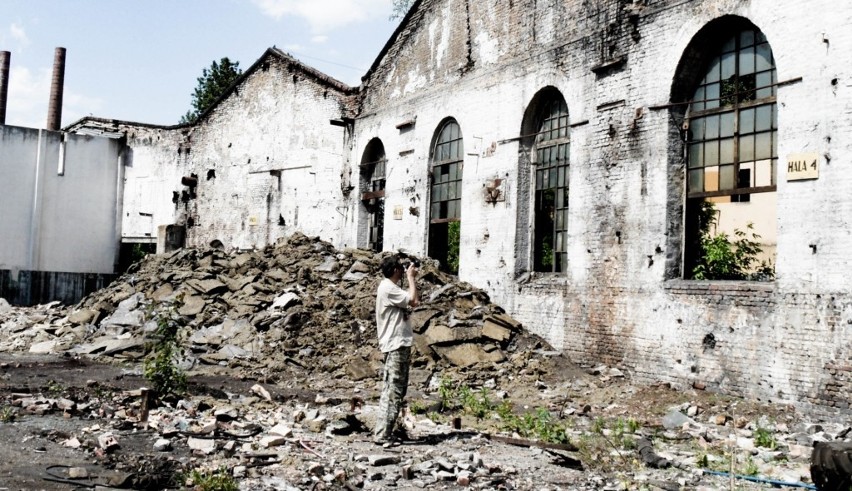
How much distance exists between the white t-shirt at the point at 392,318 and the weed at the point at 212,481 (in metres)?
2.15

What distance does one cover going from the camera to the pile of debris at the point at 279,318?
12.7m

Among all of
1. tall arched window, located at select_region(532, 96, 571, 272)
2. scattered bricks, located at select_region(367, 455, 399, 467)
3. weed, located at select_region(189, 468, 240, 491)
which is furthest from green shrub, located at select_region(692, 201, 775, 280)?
weed, located at select_region(189, 468, 240, 491)

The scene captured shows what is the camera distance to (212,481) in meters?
5.50

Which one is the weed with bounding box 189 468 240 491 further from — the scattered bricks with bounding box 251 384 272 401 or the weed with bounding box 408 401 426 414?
the scattered bricks with bounding box 251 384 272 401

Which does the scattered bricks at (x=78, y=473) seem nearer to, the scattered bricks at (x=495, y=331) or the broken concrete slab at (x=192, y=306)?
the scattered bricks at (x=495, y=331)

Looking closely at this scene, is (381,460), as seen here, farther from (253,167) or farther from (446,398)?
(253,167)

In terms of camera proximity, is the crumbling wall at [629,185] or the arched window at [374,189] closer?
the crumbling wall at [629,185]

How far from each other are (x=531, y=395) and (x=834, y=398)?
152 inches

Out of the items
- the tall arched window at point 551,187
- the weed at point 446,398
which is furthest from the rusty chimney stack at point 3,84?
the weed at point 446,398

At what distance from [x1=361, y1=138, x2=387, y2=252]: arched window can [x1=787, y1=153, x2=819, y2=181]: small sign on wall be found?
11012 millimetres

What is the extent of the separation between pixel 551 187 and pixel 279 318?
5.58 meters

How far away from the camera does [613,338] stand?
11.6 metres

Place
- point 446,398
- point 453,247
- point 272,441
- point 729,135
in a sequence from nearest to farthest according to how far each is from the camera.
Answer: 1. point 272,441
2. point 446,398
3. point 729,135
4. point 453,247

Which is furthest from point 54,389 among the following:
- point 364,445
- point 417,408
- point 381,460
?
point 381,460
